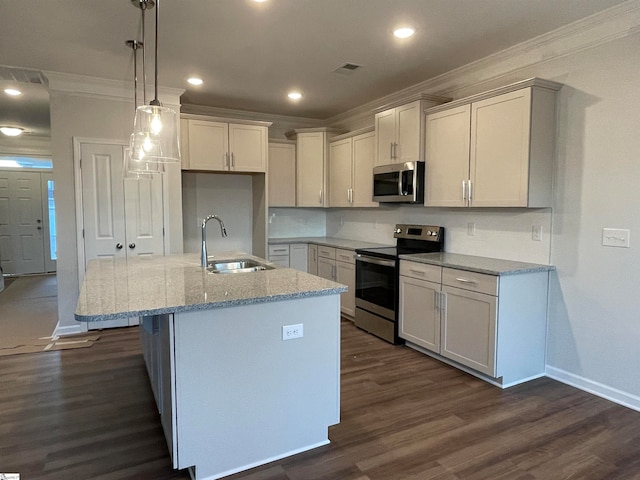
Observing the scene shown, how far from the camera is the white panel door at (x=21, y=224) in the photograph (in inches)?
300

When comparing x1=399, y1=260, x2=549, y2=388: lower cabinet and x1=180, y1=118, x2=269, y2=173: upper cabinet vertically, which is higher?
x1=180, y1=118, x2=269, y2=173: upper cabinet

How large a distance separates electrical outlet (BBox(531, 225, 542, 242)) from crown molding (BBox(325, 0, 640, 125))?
128 cm

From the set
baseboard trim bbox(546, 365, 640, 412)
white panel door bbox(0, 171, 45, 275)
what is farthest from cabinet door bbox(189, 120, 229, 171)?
white panel door bbox(0, 171, 45, 275)

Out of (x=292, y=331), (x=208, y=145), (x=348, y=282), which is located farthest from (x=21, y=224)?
(x=292, y=331)

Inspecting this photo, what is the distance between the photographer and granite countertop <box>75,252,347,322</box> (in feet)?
5.87

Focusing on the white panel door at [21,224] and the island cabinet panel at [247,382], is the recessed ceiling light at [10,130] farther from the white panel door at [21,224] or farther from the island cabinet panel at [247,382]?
the island cabinet panel at [247,382]

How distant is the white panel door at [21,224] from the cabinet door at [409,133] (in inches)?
287

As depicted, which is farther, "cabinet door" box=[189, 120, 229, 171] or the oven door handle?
"cabinet door" box=[189, 120, 229, 171]

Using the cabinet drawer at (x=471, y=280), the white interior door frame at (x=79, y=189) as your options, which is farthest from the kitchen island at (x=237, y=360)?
the white interior door frame at (x=79, y=189)

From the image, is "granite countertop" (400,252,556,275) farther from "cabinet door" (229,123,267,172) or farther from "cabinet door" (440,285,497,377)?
"cabinet door" (229,123,267,172)

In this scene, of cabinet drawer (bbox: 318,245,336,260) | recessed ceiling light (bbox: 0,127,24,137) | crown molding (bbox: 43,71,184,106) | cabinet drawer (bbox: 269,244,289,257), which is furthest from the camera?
recessed ceiling light (bbox: 0,127,24,137)

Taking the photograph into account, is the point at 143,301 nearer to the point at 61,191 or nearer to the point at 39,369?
the point at 39,369

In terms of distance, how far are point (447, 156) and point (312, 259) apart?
7.93 ft

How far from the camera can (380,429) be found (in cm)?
243
